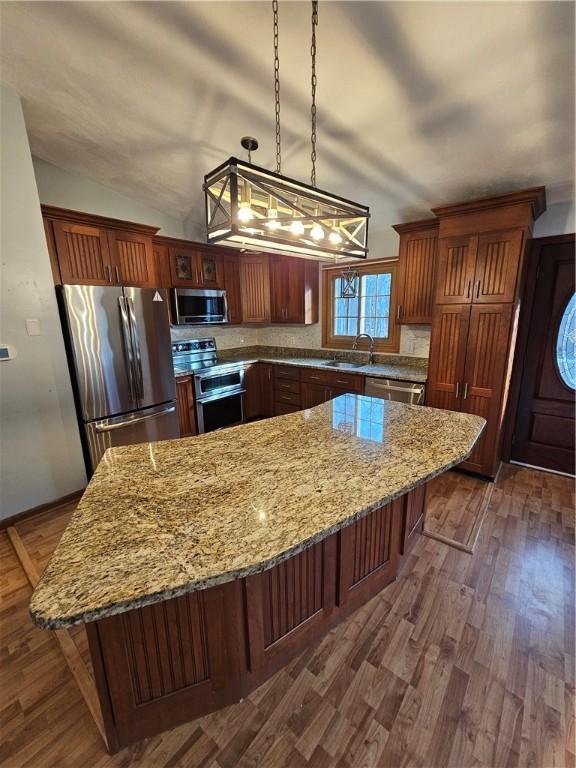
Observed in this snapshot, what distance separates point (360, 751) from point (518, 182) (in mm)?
3395

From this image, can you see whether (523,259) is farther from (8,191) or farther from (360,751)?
(8,191)

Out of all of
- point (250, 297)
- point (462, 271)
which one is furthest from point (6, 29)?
point (462, 271)

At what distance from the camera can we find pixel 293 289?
4.17m

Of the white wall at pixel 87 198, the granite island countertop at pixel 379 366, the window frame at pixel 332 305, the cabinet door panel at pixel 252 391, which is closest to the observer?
the white wall at pixel 87 198

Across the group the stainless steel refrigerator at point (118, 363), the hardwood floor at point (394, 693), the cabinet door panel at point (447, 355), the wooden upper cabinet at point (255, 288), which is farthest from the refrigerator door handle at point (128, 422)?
the cabinet door panel at point (447, 355)

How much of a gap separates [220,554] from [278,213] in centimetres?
133

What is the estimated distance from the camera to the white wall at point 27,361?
2.12 m

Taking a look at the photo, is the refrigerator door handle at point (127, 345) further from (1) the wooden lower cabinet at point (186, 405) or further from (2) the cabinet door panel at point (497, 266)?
(2) the cabinet door panel at point (497, 266)

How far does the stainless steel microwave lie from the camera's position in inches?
141

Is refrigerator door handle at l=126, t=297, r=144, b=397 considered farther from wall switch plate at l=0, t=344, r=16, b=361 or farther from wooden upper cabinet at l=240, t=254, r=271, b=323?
wooden upper cabinet at l=240, t=254, r=271, b=323

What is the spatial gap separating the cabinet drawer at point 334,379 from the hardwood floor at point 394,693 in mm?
1945

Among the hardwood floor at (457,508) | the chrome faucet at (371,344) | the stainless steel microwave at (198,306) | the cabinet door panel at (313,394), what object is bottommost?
the hardwood floor at (457,508)

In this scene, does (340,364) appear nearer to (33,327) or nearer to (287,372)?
(287,372)

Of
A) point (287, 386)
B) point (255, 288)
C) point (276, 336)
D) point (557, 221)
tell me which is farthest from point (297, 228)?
point (276, 336)
